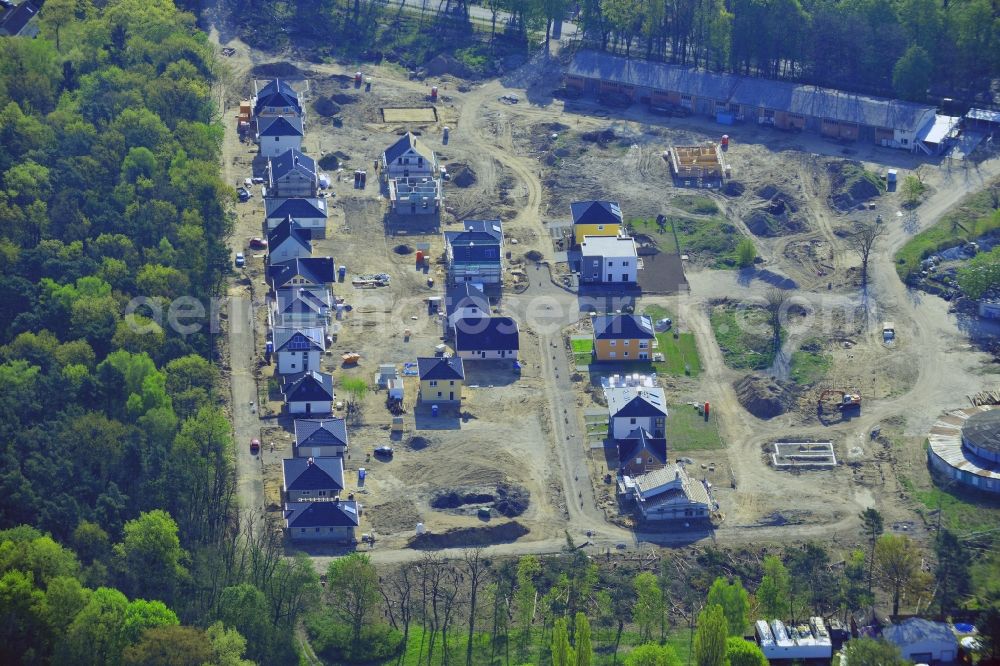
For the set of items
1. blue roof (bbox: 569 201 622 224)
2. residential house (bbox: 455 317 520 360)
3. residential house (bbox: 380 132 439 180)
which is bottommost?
residential house (bbox: 455 317 520 360)

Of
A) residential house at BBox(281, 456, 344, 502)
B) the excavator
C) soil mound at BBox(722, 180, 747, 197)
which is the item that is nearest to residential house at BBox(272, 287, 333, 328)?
residential house at BBox(281, 456, 344, 502)

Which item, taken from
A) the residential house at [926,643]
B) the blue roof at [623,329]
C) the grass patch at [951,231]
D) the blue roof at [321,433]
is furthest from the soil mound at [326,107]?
the residential house at [926,643]

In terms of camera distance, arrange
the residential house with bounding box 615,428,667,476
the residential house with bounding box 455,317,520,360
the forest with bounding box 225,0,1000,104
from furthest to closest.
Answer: the forest with bounding box 225,0,1000,104 → the residential house with bounding box 455,317,520,360 → the residential house with bounding box 615,428,667,476

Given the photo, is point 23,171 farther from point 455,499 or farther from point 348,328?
point 455,499

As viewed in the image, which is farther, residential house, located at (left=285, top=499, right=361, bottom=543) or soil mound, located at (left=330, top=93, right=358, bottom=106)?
soil mound, located at (left=330, top=93, right=358, bottom=106)

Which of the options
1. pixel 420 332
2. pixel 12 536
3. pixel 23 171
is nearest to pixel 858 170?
pixel 420 332

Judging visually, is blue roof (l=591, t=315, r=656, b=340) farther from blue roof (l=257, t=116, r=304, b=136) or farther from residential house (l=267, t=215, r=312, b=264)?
blue roof (l=257, t=116, r=304, b=136)

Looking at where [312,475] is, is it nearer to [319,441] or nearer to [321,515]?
[321,515]
